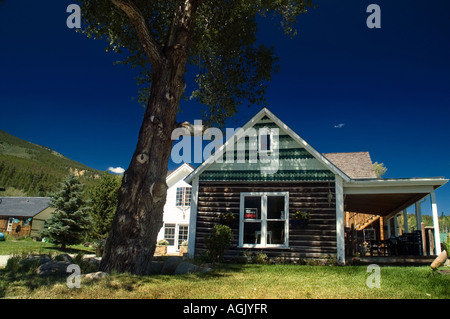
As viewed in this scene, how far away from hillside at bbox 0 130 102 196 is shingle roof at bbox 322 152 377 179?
56.5 m

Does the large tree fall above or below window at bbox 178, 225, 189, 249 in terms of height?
above

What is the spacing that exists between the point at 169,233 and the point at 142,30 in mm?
21677

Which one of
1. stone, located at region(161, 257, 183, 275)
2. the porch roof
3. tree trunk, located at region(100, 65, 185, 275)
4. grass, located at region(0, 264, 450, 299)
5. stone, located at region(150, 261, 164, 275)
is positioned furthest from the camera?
the porch roof

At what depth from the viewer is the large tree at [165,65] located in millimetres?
7434

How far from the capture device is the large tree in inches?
293

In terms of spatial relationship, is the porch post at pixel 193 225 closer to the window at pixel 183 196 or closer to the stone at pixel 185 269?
the stone at pixel 185 269

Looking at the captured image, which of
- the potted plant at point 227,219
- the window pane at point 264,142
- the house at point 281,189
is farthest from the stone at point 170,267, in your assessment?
the window pane at point 264,142

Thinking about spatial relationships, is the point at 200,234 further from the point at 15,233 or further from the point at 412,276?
the point at 15,233

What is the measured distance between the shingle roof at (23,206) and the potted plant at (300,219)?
3468 cm

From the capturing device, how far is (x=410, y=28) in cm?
1432

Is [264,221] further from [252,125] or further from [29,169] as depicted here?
[29,169]

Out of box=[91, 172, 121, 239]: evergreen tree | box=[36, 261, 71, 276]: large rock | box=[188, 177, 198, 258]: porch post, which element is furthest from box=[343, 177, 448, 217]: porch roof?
box=[91, 172, 121, 239]: evergreen tree

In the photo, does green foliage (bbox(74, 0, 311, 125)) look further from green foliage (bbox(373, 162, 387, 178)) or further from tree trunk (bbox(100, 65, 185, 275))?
green foliage (bbox(373, 162, 387, 178))
